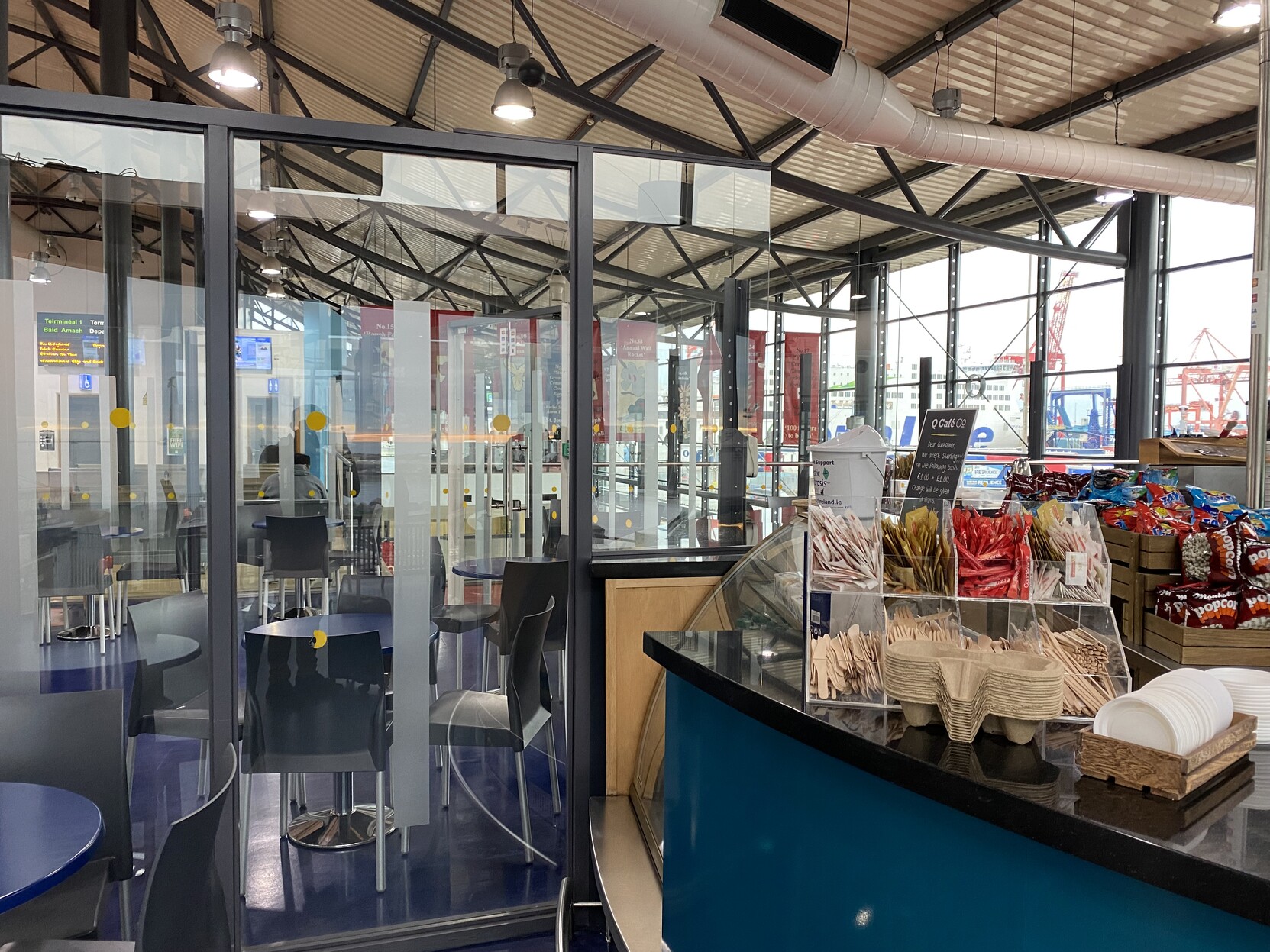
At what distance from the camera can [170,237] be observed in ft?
8.71

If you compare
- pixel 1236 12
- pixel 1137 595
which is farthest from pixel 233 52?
pixel 1137 595

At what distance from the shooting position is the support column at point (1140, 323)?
957 centimetres

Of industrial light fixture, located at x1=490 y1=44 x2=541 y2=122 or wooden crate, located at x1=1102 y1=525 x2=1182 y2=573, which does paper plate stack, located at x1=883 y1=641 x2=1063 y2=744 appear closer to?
wooden crate, located at x1=1102 y1=525 x2=1182 y2=573

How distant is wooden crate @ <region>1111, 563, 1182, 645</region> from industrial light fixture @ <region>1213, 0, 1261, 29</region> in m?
4.71

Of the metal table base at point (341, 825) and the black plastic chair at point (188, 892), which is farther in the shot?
the metal table base at point (341, 825)

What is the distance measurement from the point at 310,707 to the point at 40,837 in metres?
1.09

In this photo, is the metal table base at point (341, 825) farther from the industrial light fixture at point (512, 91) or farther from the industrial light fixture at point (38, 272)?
the industrial light fixture at point (512, 91)

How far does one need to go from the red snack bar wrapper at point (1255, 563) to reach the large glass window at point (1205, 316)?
28.2 feet

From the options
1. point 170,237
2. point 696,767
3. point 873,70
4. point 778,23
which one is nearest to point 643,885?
point 696,767

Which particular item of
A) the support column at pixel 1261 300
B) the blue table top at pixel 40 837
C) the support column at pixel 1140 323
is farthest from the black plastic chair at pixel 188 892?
the support column at pixel 1140 323

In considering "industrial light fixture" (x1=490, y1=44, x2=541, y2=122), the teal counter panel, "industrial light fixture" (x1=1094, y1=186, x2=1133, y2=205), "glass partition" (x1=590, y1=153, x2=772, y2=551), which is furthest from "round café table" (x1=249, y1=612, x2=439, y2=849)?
"industrial light fixture" (x1=1094, y1=186, x2=1133, y2=205)

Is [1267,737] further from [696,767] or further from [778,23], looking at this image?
[778,23]

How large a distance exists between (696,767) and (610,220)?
1.96 meters

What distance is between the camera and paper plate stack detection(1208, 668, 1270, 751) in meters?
1.31
